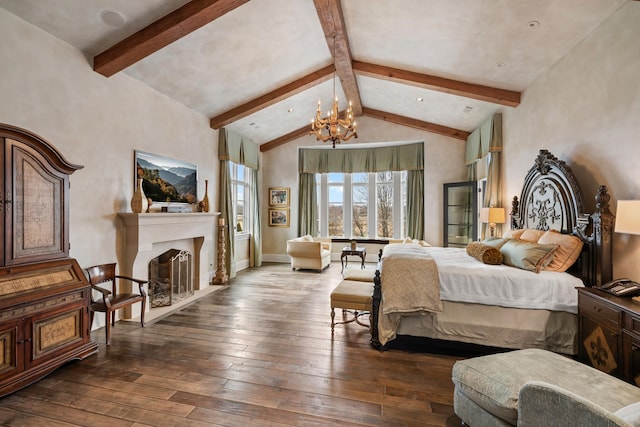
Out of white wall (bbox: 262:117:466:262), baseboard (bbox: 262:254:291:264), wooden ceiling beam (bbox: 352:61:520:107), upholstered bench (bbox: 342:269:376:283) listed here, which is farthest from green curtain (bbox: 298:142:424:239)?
upholstered bench (bbox: 342:269:376:283)

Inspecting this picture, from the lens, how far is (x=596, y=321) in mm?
2285

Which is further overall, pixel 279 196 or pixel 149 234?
pixel 279 196

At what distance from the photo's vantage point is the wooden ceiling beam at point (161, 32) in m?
3.05

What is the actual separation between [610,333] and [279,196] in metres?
7.19

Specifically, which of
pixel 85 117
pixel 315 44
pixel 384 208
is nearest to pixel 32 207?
pixel 85 117

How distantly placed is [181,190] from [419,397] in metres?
4.43

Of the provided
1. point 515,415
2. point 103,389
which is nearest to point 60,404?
point 103,389

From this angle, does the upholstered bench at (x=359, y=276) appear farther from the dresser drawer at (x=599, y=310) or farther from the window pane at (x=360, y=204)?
the window pane at (x=360, y=204)

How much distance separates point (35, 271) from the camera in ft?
8.39

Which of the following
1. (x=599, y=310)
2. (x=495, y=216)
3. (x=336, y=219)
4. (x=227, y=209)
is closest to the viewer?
(x=599, y=310)

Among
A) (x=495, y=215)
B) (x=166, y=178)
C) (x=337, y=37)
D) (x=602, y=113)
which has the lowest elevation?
(x=495, y=215)

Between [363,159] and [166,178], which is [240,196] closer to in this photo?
[166,178]

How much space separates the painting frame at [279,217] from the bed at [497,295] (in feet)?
18.2

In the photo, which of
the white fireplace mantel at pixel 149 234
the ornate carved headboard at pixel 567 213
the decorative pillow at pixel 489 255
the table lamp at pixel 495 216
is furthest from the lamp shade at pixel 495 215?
the white fireplace mantel at pixel 149 234
